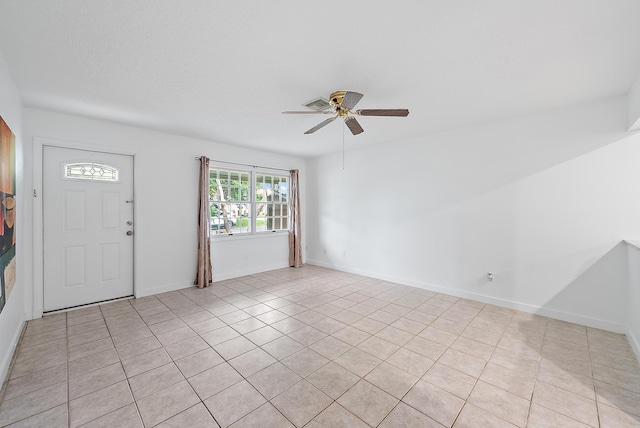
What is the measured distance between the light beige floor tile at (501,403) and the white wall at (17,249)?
358 cm

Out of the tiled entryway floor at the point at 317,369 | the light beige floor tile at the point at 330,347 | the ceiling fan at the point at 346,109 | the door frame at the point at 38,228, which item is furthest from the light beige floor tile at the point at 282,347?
the door frame at the point at 38,228

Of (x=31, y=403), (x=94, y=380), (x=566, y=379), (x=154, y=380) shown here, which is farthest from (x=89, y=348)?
(x=566, y=379)

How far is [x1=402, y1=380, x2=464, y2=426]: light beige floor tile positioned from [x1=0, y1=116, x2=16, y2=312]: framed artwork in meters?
3.17

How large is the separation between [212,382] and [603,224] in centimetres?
432

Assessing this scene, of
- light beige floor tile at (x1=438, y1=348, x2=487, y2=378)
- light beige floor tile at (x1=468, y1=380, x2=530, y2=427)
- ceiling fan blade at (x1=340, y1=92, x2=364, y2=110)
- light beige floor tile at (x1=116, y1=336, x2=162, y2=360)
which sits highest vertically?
ceiling fan blade at (x1=340, y1=92, x2=364, y2=110)

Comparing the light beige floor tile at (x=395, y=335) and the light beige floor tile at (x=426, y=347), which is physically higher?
the light beige floor tile at (x=395, y=335)

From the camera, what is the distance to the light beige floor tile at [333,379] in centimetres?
201

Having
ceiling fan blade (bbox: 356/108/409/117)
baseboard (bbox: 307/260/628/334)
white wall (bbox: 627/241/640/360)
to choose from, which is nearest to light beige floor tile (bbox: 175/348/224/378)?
ceiling fan blade (bbox: 356/108/409/117)

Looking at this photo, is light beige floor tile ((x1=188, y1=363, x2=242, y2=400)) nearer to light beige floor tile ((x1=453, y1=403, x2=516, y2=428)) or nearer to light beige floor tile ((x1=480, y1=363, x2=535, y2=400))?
light beige floor tile ((x1=453, y1=403, x2=516, y2=428))

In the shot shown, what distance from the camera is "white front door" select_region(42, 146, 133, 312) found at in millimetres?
3453

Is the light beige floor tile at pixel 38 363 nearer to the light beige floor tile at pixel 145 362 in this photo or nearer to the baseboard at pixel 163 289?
the light beige floor tile at pixel 145 362

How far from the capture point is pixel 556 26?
5.98 feet

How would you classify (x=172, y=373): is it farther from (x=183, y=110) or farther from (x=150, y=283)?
(x=183, y=110)

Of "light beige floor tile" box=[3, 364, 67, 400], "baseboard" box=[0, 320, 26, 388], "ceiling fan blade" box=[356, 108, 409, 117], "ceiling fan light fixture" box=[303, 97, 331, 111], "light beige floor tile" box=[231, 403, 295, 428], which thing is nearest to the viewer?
"light beige floor tile" box=[231, 403, 295, 428]
